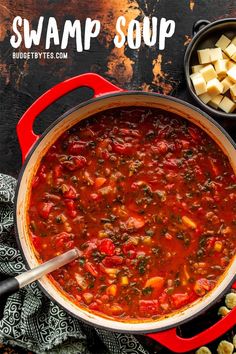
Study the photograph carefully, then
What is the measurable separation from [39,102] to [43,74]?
2.04ft

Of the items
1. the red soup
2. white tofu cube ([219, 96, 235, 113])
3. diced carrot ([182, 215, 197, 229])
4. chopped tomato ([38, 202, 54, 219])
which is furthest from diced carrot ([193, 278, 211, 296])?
white tofu cube ([219, 96, 235, 113])

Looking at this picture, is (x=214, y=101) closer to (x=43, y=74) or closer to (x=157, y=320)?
(x=43, y=74)

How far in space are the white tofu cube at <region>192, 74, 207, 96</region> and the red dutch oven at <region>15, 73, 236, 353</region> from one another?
320 mm

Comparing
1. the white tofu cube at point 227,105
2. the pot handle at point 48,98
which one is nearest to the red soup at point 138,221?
the pot handle at point 48,98

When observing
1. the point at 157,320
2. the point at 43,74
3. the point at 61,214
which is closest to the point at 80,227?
the point at 61,214

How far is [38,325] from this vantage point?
4176mm

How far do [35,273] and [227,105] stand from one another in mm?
1588

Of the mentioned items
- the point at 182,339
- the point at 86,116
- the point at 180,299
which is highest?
the point at 86,116

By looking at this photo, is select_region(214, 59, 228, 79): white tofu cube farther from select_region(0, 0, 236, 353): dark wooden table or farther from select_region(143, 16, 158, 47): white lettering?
select_region(143, 16, 158, 47): white lettering

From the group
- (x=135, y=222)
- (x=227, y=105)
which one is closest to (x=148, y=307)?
(x=135, y=222)

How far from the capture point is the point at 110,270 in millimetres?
3912

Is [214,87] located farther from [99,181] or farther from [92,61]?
[99,181]

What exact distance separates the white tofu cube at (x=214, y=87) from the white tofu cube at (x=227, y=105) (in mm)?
65

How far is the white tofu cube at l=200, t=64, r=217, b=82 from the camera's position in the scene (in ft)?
13.7
